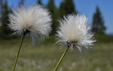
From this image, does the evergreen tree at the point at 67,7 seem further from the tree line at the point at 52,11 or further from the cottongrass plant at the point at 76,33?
the cottongrass plant at the point at 76,33

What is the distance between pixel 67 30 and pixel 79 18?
0.09 meters

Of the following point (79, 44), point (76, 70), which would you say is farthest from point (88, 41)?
point (76, 70)

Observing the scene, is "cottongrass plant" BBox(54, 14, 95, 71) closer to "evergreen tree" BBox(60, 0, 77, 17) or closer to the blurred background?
the blurred background

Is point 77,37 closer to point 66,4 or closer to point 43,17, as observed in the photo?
point 43,17

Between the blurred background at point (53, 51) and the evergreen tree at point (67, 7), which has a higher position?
the evergreen tree at point (67, 7)

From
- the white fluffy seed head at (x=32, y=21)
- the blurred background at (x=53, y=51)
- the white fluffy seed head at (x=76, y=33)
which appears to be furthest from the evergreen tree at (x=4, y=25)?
the white fluffy seed head at (x=76, y=33)

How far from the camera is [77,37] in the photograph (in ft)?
2.67

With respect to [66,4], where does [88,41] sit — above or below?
below

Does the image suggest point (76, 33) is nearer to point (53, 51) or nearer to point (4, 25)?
point (53, 51)

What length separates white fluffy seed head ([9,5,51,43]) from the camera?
90 cm

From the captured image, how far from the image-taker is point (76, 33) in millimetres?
815

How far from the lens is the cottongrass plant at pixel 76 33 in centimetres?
81

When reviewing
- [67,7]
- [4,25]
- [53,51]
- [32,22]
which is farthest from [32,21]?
[67,7]

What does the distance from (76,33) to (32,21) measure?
0.24 m
